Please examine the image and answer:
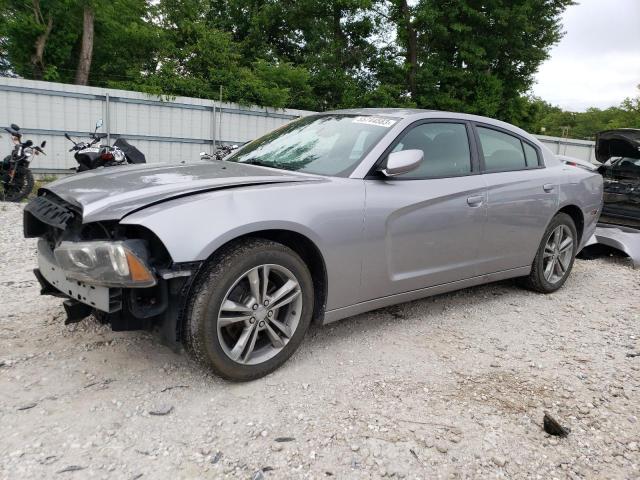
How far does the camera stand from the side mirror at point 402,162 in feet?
10.3

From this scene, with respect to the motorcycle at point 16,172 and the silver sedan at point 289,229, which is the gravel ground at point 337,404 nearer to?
the silver sedan at point 289,229

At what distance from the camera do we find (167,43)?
17438 millimetres

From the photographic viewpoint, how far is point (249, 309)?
8.93ft

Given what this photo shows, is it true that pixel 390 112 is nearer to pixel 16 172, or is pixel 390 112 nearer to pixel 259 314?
pixel 259 314

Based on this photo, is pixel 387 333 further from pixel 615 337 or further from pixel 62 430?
pixel 62 430

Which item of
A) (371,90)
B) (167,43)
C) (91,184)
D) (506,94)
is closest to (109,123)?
(167,43)

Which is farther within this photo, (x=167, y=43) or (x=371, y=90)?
(x=371, y=90)

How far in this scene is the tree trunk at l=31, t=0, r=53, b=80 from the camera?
17125mm

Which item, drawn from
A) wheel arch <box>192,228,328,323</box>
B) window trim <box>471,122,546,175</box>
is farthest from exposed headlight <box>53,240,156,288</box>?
window trim <box>471,122,546,175</box>

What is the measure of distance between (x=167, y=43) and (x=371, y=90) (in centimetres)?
Result: 772

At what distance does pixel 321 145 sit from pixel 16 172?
22.2 ft

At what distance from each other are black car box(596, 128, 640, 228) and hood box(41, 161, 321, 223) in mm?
5513

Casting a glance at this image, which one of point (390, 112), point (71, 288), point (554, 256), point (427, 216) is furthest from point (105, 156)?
point (554, 256)

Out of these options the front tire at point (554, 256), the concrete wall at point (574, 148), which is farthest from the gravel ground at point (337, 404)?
the concrete wall at point (574, 148)
